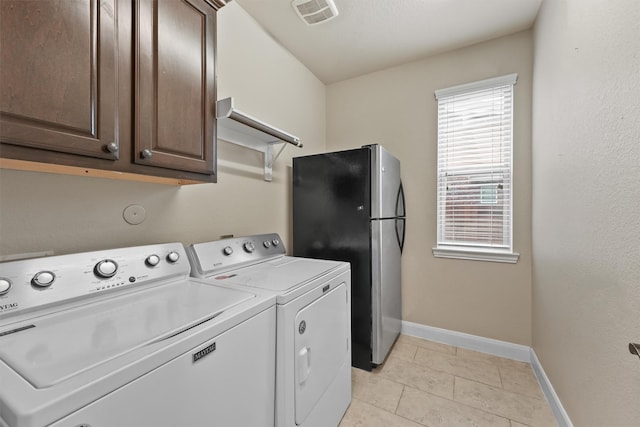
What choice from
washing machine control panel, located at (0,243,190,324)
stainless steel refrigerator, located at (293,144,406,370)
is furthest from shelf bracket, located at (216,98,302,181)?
washing machine control panel, located at (0,243,190,324)

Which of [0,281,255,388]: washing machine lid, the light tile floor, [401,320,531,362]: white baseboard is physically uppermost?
[0,281,255,388]: washing machine lid

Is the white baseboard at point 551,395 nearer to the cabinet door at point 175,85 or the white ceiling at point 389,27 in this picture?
the cabinet door at point 175,85

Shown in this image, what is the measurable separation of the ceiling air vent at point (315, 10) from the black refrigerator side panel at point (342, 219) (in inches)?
38.6

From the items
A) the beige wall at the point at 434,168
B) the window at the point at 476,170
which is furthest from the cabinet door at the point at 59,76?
the window at the point at 476,170

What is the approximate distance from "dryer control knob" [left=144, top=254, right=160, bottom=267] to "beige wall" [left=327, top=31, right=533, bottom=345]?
2092 millimetres

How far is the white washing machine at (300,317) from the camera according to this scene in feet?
3.45

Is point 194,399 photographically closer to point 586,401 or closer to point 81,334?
point 81,334

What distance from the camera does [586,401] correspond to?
1.19m

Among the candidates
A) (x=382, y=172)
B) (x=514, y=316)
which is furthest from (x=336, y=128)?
(x=514, y=316)

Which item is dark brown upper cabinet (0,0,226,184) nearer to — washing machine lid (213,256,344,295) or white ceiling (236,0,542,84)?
washing machine lid (213,256,344,295)

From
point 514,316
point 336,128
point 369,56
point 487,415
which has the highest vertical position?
point 369,56

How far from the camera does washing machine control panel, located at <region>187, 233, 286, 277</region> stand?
132 centimetres

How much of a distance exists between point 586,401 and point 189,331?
5.60 ft

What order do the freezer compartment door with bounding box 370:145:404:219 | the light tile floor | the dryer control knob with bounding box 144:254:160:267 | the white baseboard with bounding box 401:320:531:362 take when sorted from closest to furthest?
the dryer control knob with bounding box 144:254:160:267 → the light tile floor → the freezer compartment door with bounding box 370:145:404:219 → the white baseboard with bounding box 401:320:531:362
